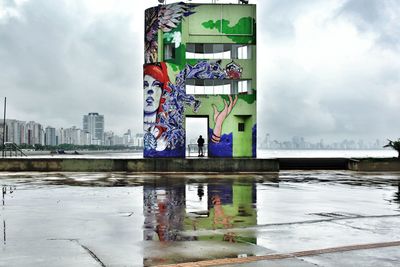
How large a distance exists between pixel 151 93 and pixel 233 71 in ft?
23.6

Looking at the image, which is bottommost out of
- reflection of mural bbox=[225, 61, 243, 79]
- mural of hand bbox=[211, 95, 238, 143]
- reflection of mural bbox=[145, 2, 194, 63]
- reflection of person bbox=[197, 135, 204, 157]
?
reflection of person bbox=[197, 135, 204, 157]

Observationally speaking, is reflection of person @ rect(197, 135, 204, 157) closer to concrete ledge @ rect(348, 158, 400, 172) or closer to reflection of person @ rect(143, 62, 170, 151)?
reflection of person @ rect(143, 62, 170, 151)

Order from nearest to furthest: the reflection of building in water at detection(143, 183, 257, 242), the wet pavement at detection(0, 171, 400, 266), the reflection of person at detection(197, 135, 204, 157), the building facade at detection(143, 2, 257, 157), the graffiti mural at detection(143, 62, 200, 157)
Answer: the wet pavement at detection(0, 171, 400, 266) < the reflection of building in water at detection(143, 183, 257, 242) < the graffiti mural at detection(143, 62, 200, 157) < the building facade at detection(143, 2, 257, 157) < the reflection of person at detection(197, 135, 204, 157)

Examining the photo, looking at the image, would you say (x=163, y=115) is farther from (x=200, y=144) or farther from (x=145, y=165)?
(x=145, y=165)

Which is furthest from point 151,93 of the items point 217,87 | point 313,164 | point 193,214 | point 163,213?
point 193,214

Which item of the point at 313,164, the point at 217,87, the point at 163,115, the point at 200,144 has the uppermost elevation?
the point at 217,87

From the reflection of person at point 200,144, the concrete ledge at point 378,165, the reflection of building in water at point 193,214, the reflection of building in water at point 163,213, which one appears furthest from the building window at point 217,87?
the reflection of building in water at point 163,213

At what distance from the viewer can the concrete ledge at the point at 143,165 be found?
3294 cm

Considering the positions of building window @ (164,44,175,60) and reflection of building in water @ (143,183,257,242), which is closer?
reflection of building in water @ (143,183,257,242)

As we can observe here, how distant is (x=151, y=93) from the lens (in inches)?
1588

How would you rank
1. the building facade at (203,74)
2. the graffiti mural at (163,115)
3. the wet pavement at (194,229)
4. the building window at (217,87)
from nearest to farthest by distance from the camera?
the wet pavement at (194,229)
the graffiti mural at (163,115)
the building facade at (203,74)
the building window at (217,87)

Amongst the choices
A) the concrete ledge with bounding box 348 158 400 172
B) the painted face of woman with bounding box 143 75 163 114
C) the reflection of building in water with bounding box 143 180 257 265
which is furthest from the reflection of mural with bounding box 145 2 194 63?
the reflection of building in water with bounding box 143 180 257 265

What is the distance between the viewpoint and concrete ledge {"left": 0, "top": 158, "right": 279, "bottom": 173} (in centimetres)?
3294

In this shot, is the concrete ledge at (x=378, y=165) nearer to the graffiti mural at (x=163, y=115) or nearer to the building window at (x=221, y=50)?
the building window at (x=221, y=50)
